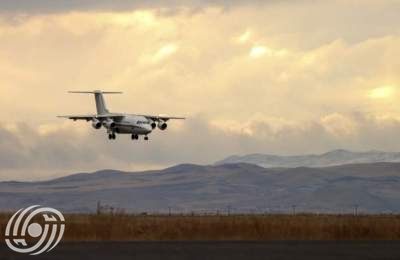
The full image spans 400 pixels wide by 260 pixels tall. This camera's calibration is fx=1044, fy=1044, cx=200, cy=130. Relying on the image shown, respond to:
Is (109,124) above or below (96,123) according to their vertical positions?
below

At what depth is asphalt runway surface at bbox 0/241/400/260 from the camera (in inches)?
1519

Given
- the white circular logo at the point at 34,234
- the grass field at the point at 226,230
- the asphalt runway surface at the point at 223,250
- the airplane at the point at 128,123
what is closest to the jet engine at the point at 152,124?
the airplane at the point at 128,123

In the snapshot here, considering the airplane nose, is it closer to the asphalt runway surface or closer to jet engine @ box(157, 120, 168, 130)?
jet engine @ box(157, 120, 168, 130)

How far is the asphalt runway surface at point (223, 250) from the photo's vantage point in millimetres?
38594

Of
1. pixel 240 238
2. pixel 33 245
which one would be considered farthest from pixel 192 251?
pixel 240 238

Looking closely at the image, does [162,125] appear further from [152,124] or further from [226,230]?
[226,230]

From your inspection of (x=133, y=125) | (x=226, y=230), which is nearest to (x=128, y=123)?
(x=133, y=125)

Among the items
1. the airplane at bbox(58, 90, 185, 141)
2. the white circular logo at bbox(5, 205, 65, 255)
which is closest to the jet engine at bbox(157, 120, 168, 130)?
the airplane at bbox(58, 90, 185, 141)

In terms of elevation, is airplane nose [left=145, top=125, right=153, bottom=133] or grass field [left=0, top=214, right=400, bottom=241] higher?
airplane nose [left=145, top=125, right=153, bottom=133]

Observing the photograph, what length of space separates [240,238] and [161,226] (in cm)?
1024

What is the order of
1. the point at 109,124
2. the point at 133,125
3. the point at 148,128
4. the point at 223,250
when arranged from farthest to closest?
the point at 109,124
the point at 133,125
the point at 148,128
the point at 223,250

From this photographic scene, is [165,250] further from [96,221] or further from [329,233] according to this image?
[96,221]

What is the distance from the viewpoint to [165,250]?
140 ft

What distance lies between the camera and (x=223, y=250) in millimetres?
42594
